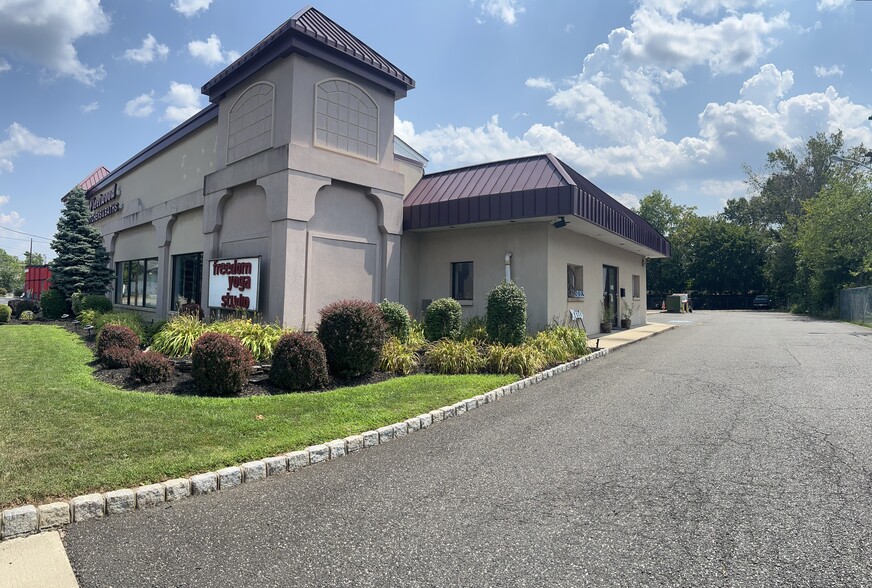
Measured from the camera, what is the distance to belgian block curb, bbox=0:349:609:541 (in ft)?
11.8

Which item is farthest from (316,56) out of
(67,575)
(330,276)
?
(67,575)

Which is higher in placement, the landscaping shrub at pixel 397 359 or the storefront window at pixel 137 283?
the storefront window at pixel 137 283

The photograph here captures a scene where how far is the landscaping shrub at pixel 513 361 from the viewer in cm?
952

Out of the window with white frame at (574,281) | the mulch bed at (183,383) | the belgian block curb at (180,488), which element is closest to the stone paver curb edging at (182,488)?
the belgian block curb at (180,488)

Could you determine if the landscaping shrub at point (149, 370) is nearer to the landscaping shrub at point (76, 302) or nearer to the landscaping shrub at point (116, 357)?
the landscaping shrub at point (116, 357)

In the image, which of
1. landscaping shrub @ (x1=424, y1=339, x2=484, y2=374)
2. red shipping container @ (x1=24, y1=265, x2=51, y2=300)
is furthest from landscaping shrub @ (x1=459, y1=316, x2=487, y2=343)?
red shipping container @ (x1=24, y1=265, x2=51, y2=300)

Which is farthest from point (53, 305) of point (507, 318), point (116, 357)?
point (507, 318)

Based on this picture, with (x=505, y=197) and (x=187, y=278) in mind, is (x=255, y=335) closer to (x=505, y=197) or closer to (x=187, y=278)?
(x=505, y=197)

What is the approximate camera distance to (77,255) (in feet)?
66.7

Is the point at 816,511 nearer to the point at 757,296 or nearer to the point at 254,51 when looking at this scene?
the point at 254,51

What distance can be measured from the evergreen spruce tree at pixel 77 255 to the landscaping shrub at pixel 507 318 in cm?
1851

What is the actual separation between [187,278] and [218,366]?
10.6 meters

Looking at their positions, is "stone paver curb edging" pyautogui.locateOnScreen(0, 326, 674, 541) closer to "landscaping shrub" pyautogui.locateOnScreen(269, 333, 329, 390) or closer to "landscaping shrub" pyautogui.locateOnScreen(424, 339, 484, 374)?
"landscaping shrub" pyautogui.locateOnScreen(269, 333, 329, 390)

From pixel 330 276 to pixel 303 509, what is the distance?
8.63m
